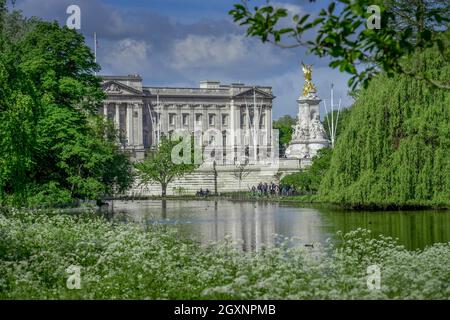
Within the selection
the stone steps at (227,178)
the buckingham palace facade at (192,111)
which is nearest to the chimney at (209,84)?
the buckingham palace facade at (192,111)

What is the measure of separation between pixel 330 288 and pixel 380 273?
4.81ft

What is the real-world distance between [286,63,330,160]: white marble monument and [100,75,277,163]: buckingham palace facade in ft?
109

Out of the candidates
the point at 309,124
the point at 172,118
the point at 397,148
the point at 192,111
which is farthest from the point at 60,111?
the point at 192,111

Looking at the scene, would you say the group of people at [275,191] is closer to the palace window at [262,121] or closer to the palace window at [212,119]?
the palace window at [212,119]

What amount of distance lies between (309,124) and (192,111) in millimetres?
48281

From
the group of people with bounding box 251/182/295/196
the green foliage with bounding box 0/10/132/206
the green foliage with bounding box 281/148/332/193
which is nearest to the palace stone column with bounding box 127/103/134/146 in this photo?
the group of people with bounding box 251/182/295/196

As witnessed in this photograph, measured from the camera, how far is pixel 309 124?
90.4 metres

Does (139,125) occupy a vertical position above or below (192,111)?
below

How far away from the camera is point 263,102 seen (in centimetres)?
13850

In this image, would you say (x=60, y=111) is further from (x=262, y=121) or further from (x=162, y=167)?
(x=262, y=121)

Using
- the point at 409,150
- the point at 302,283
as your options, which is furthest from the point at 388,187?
the point at 302,283

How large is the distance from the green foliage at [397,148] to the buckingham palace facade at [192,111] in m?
80.9

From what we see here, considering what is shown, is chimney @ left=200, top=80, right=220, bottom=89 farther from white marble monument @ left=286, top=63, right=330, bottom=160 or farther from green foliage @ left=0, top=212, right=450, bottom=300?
green foliage @ left=0, top=212, right=450, bottom=300

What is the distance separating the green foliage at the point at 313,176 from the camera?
219ft
